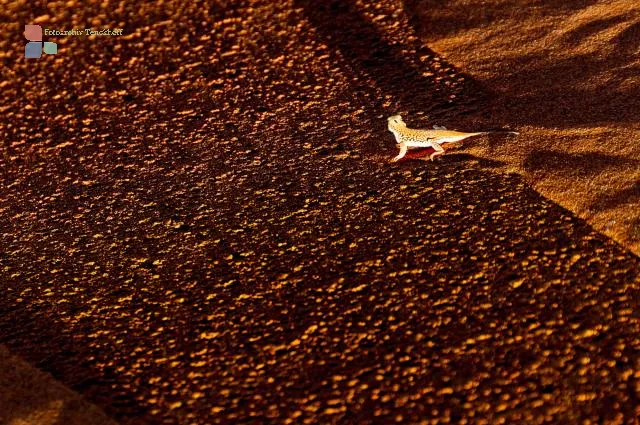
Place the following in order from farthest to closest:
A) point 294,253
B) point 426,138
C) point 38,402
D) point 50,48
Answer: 1. point 50,48
2. point 426,138
3. point 294,253
4. point 38,402

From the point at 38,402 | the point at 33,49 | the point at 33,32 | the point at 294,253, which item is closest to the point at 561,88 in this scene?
the point at 294,253

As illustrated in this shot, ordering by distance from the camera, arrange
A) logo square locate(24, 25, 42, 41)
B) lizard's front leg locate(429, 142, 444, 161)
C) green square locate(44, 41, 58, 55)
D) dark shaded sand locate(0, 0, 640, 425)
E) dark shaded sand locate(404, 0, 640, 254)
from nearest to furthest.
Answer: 1. dark shaded sand locate(0, 0, 640, 425)
2. dark shaded sand locate(404, 0, 640, 254)
3. lizard's front leg locate(429, 142, 444, 161)
4. green square locate(44, 41, 58, 55)
5. logo square locate(24, 25, 42, 41)

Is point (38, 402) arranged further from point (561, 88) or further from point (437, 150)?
point (561, 88)

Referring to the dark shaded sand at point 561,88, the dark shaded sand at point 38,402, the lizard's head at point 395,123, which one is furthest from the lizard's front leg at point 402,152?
the dark shaded sand at point 38,402

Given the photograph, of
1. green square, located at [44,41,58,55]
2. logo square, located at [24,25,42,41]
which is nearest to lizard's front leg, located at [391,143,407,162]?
green square, located at [44,41,58,55]

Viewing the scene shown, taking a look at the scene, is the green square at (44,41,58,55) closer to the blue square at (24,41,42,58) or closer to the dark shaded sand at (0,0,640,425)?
the blue square at (24,41,42,58)
